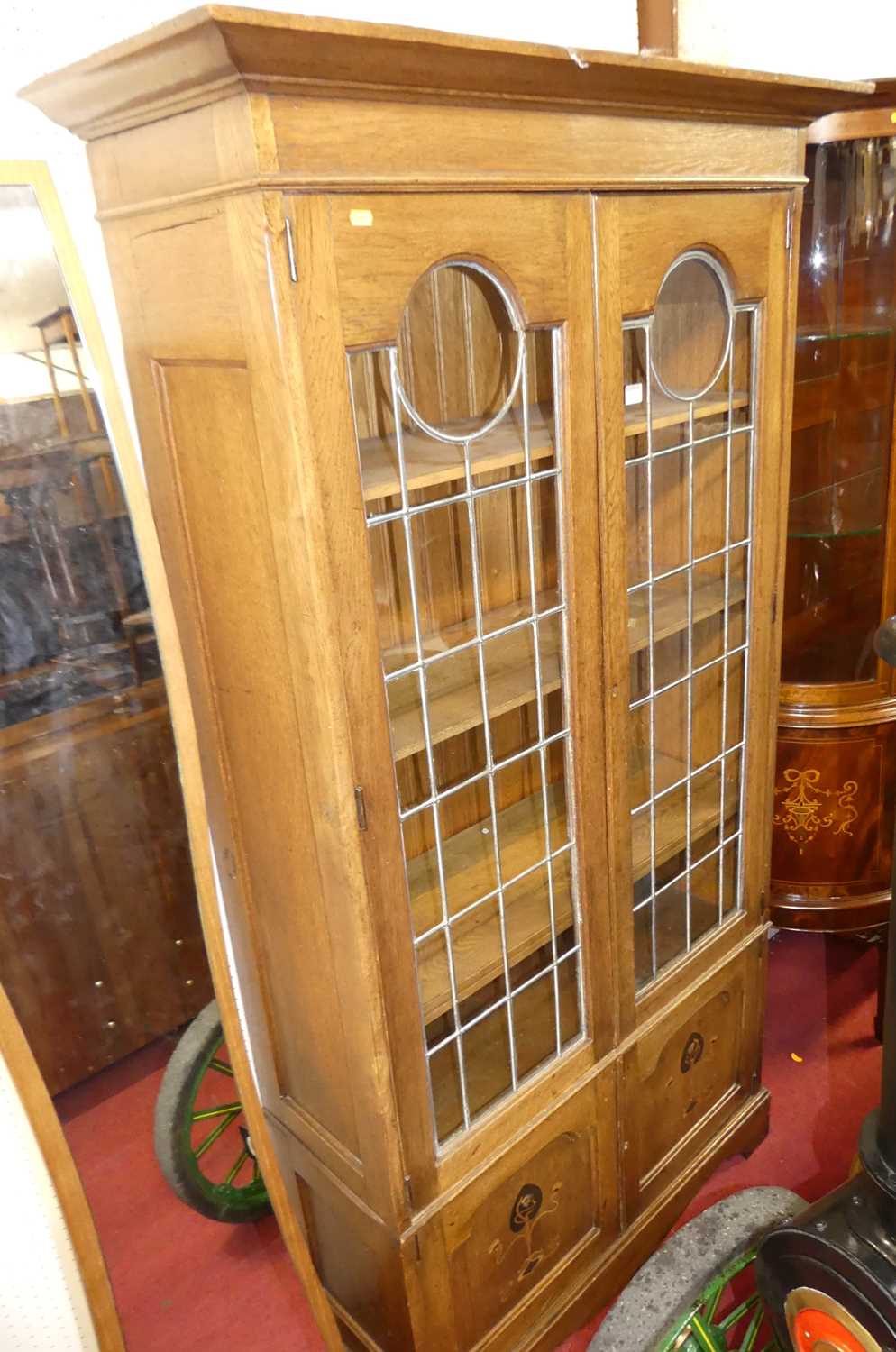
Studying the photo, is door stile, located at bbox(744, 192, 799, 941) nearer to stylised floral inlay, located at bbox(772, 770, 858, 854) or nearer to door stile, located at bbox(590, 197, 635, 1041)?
door stile, located at bbox(590, 197, 635, 1041)

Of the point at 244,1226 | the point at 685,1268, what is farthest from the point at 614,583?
the point at 244,1226

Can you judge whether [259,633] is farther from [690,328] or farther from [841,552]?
[841,552]

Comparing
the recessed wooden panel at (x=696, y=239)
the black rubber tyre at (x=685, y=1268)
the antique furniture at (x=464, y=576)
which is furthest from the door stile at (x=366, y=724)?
the recessed wooden panel at (x=696, y=239)

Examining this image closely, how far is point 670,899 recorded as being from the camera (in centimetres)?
181

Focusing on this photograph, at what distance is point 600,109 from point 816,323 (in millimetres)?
1101

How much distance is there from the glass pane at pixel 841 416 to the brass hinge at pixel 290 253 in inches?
57.9

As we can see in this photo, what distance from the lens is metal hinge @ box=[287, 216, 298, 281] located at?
3.24ft

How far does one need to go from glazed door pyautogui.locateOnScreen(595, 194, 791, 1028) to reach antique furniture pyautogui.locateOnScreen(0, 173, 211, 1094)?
0.67 metres

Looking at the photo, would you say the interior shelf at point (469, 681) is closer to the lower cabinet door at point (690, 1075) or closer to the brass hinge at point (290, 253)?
the brass hinge at point (290, 253)

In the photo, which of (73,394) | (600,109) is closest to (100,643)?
(73,394)

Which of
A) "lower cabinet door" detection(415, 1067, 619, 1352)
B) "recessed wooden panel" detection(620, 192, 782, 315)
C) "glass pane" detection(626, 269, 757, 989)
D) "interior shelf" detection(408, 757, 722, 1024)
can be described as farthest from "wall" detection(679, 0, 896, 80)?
"lower cabinet door" detection(415, 1067, 619, 1352)

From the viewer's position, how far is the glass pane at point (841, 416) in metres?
2.05

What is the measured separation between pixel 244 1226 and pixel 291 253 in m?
1.82

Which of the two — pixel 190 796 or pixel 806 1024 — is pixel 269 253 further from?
pixel 806 1024
